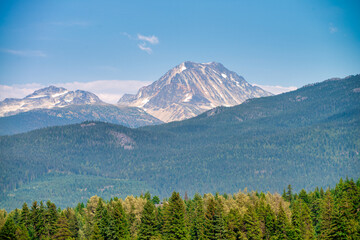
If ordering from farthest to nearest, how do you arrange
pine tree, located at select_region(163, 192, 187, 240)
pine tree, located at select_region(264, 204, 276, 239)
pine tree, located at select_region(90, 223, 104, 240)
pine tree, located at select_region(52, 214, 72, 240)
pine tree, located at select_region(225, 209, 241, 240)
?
pine tree, located at select_region(52, 214, 72, 240), pine tree, located at select_region(264, 204, 276, 239), pine tree, located at select_region(163, 192, 187, 240), pine tree, located at select_region(225, 209, 241, 240), pine tree, located at select_region(90, 223, 104, 240)

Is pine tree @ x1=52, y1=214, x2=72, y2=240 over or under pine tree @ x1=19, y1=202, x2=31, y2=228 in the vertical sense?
under

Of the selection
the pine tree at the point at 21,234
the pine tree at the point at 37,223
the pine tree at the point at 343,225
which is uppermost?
the pine tree at the point at 37,223

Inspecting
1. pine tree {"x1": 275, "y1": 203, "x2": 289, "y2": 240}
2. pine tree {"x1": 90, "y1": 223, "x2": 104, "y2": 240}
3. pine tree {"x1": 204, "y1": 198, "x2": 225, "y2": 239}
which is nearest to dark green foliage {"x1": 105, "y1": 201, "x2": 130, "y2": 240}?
pine tree {"x1": 90, "y1": 223, "x2": 104, "y2": 240}

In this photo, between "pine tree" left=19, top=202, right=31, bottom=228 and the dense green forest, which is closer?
the dense green forest

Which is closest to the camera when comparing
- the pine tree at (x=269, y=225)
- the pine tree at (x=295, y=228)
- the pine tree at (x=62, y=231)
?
the pine tree at (x=295, y=228)

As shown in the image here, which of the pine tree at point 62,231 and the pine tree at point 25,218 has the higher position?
the pine tree at point 25,218

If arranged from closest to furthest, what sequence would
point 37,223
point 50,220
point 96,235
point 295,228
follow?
point 96,235 → point 295,228 → point 37,223 → point 50,220

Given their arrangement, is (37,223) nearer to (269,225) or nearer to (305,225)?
(269,225)

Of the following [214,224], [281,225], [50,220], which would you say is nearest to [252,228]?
[281,225]

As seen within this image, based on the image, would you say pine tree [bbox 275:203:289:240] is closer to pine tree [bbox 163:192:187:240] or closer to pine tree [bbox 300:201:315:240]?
pine tree [bbox 300:201:315:240]

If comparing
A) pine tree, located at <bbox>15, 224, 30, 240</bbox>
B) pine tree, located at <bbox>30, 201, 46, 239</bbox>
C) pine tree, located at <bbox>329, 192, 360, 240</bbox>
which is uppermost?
pine tree, located at <bbox>30, 201, 46, 239</bbox>

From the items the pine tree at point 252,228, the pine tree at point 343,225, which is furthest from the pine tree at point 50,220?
the pine tree at point 343,225

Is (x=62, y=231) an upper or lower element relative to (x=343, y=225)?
upper

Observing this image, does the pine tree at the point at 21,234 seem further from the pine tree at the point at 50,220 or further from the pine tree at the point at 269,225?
the pine tree at the point at 269,225
